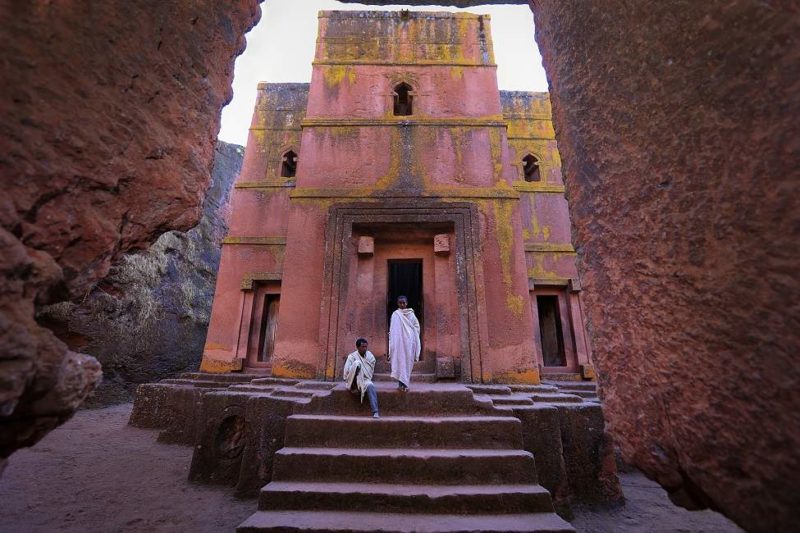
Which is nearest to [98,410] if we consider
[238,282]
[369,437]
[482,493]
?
[238,282]

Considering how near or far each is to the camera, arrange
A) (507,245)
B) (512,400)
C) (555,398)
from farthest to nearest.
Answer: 1. (507,245)
2. (555,398)
3. (512,400)

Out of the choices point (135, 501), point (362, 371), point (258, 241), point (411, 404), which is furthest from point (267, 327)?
point (411, 404)

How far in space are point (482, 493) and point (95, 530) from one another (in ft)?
12.0

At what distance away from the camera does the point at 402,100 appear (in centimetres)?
852

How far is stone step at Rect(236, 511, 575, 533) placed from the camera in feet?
9.23

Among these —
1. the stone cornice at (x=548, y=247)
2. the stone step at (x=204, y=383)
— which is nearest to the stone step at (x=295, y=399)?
the stone step at (x=204, y=383)

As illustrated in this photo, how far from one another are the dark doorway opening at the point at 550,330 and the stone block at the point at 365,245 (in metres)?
5.84

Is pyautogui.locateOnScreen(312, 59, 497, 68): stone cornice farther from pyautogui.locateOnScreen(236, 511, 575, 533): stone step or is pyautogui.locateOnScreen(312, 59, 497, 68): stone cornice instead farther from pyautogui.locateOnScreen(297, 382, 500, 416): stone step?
pyautogui.locateOnScreen(236, 511, 575, 533): stone step

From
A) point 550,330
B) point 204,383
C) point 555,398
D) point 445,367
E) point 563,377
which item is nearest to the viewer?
point 555,398

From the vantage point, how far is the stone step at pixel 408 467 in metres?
3.49

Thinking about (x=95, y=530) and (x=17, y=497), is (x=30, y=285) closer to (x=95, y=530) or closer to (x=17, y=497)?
(x=95, y=530)

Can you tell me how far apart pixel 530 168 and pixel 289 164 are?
7837 millimetres

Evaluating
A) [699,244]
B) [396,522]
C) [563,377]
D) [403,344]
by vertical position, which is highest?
[699,244]

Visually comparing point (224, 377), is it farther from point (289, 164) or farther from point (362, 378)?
point (289, 164)
